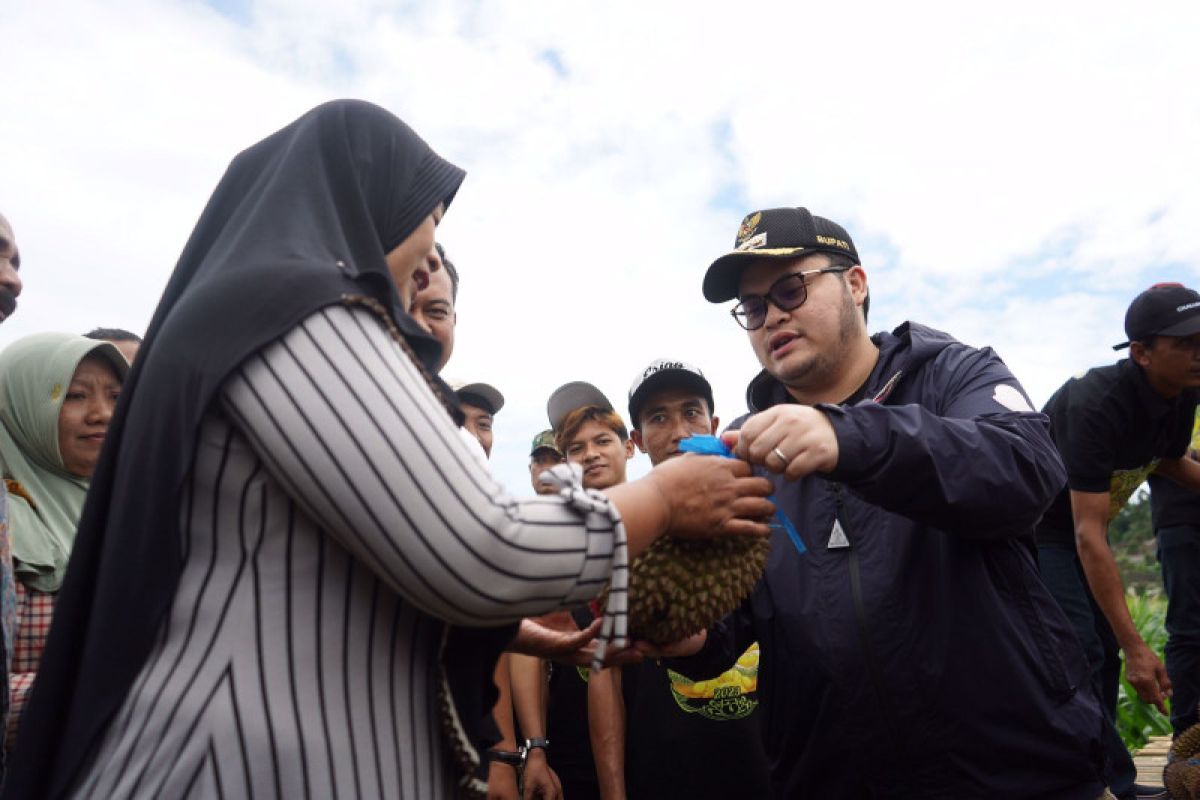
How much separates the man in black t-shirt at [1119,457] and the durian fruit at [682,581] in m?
3.44

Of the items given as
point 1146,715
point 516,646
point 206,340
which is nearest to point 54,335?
point 516,646

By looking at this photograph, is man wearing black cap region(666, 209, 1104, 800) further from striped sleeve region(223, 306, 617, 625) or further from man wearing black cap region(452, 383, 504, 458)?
man wearing black cap region(452, 383, 504, 458)

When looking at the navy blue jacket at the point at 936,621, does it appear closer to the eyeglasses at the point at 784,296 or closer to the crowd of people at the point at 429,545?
the crowd of people at the point at 429,545

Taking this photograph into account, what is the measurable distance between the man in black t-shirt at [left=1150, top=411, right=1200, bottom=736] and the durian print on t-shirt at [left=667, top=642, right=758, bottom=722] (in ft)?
9.74

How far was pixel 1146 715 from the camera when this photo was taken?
864 centimetres

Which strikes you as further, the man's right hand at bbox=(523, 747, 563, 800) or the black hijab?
the man's right hand at bbox=(523, 747, 563, 800)

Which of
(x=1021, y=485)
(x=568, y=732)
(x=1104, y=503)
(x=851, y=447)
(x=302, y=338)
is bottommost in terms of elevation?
(x=568, y=732)

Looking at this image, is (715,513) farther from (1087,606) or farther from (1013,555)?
(1087,606)

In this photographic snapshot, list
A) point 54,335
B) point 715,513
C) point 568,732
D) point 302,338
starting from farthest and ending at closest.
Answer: point 568,732, point 54,335, point 715,513, point 302,338

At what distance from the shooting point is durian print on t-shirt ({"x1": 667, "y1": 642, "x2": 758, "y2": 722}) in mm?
3846

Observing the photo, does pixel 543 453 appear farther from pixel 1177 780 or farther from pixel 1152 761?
pixel 1152 761

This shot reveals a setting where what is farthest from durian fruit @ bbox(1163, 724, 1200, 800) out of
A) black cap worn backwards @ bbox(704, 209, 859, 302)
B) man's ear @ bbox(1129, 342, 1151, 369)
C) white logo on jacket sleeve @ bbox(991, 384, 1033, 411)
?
black cap worn backwards @ bbox(704, 209, 859, 302)

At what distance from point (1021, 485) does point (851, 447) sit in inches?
21.5

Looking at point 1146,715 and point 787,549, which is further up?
point 787,549
